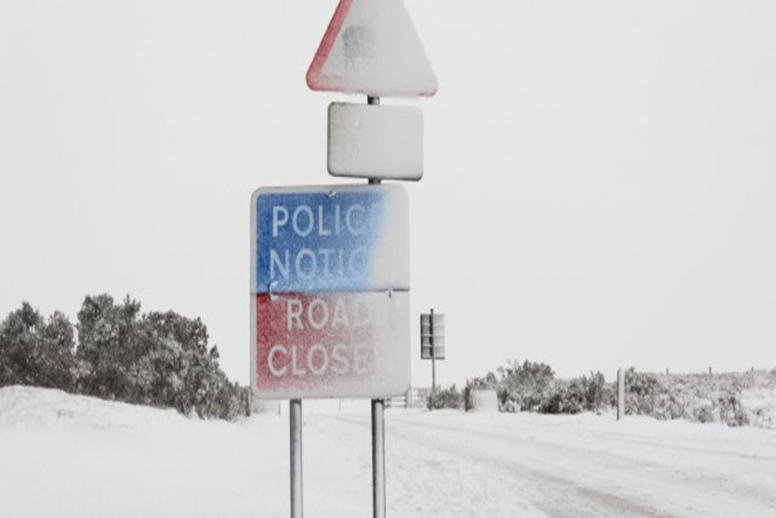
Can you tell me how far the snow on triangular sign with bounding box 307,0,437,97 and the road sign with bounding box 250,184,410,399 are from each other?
51cm

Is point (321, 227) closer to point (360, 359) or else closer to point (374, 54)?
point (360, 359)

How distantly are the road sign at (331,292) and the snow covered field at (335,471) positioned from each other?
3644 millimetres

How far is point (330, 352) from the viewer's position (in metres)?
4.85

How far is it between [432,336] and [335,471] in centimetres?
3350

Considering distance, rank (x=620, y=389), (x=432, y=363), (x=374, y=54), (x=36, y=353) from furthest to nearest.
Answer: (x=432, y=363) → (x=620, y=389) → (x=36, y=353) → (x=374, y=54)

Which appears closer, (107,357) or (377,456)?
(377,456)

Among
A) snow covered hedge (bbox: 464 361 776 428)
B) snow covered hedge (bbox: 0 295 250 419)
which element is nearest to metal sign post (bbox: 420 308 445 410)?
snow covered hedge (bbox: 464 361 776 428)

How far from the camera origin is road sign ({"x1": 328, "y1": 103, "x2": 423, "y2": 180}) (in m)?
4.89

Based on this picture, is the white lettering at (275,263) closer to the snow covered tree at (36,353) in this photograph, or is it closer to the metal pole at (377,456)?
the metal pole at (377,456)

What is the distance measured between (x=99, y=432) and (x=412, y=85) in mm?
9857

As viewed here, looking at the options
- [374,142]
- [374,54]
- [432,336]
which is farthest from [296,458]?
[432,336]

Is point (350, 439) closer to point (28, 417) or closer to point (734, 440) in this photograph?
point (28, 417)

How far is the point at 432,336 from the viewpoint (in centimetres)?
4472

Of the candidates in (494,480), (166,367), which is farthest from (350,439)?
(494,480)
